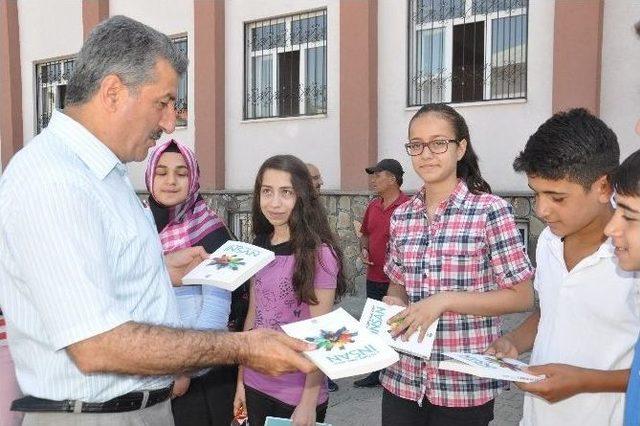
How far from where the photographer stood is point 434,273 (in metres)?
2.34

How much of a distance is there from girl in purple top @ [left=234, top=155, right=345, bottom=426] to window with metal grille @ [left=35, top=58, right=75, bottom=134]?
10.7 m

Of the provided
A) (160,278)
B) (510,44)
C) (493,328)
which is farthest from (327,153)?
(160,278)

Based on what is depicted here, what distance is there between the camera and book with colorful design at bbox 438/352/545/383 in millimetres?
1749

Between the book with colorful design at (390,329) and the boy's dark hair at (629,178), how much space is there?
0.82 meters

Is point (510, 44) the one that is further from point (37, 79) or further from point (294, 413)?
point (37, 79)

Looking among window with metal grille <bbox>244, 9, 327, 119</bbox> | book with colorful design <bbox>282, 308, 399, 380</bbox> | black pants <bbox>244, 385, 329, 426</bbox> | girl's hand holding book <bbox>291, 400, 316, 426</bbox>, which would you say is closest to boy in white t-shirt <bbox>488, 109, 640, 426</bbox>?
book with colorful design <bbox>282, 308, 399, 380</bbox>

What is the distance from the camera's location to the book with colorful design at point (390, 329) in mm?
2070

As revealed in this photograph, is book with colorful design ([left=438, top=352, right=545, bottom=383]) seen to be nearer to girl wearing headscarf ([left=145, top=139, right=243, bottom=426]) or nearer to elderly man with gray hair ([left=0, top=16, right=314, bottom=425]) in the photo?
elderly man with gray hair ([left=0, top=16, right=314, bottom=425])

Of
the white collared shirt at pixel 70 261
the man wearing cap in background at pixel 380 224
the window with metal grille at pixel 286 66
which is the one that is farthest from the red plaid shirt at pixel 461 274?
the window with metal grille at pixel 286 66

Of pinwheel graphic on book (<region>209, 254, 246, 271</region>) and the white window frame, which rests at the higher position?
the white window frame

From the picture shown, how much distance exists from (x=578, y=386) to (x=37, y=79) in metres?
Answer: 13.3

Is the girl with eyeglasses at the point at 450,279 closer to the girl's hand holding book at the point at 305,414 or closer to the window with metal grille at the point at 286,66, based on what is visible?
the girl's hand holding book at the point at 305,414

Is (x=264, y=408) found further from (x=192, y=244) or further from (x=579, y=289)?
(x=579, y=289)

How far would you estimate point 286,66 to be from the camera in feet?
31.1
